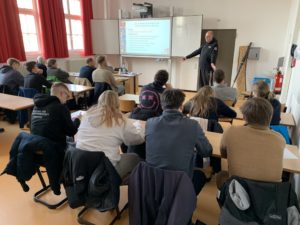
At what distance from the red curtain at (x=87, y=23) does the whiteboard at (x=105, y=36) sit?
0.13m

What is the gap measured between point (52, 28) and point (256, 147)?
19.8 ft

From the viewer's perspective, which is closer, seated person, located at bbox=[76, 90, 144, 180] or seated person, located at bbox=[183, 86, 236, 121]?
seated person, located at bbox=[76, 90, 144, 180]

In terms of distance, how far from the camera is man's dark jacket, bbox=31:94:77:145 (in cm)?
199

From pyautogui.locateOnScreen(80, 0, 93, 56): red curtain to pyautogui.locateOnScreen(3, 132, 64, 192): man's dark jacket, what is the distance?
578 centimetres

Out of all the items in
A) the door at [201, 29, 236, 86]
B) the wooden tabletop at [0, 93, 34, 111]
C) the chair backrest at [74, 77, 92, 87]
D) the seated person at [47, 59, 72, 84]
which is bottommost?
the wooden tabletop at [0, 93, 34, 111]

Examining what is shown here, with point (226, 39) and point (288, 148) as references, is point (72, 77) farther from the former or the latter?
A: point (288, 148)

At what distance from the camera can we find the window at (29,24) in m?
5.43

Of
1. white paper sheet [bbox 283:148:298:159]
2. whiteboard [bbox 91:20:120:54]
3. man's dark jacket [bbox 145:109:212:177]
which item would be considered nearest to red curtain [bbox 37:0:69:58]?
whiteboard [bbox 91:20:120:54]

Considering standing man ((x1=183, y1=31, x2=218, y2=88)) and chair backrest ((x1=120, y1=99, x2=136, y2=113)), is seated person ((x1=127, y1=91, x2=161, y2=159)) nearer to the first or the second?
chair backrest ((x1=120, y1=99, x2=136, y2=113))

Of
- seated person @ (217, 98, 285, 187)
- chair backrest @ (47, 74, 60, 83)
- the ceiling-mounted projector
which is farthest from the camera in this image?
the ceiling-mounted projector

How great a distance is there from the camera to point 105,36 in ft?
23.8

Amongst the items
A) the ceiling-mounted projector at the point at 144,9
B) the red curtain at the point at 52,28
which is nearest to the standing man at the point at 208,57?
the ceiling-mounted projector at the point at 144,9

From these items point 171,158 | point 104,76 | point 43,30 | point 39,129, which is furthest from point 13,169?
point 43,30

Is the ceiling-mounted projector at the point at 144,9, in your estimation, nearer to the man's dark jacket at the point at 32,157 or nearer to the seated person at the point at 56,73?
the seated person at the point at 56,73
